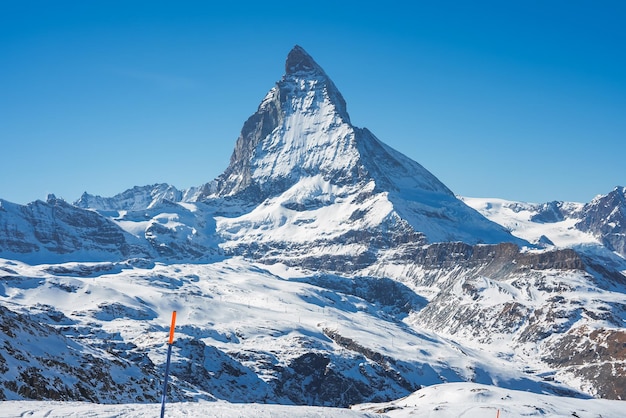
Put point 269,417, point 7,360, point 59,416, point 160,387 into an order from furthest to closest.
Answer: point 160,387
point 7,360
point 269,417
point 59,416

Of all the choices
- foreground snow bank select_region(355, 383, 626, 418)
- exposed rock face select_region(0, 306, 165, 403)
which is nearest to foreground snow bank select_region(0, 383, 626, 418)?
foreground snow bank select_region(355, 383, 626, 418)

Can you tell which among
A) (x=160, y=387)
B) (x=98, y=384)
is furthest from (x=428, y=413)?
(x=98, y=384)

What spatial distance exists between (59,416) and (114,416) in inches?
141

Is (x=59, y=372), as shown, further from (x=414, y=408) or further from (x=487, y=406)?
(x=487, y=406)

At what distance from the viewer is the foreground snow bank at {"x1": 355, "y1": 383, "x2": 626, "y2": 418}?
108062mm

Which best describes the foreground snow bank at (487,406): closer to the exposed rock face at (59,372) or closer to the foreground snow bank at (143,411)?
the exposed rock face at (59,372)

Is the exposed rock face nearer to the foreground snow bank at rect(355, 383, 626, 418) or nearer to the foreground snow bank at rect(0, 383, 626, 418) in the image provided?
the foreground snow bank at rect(0, 383, 626, 418)

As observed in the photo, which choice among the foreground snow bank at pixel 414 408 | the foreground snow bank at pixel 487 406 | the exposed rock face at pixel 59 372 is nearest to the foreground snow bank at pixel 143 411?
the foreground snow bank at pixel 414 408

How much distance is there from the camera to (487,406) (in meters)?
111

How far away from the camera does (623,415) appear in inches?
4513

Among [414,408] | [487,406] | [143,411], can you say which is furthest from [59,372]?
[487,406]

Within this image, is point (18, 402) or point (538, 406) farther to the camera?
point (538, 406)

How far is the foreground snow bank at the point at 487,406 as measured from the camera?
355 ft

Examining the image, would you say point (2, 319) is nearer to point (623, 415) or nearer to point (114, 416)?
point (114, 416)
